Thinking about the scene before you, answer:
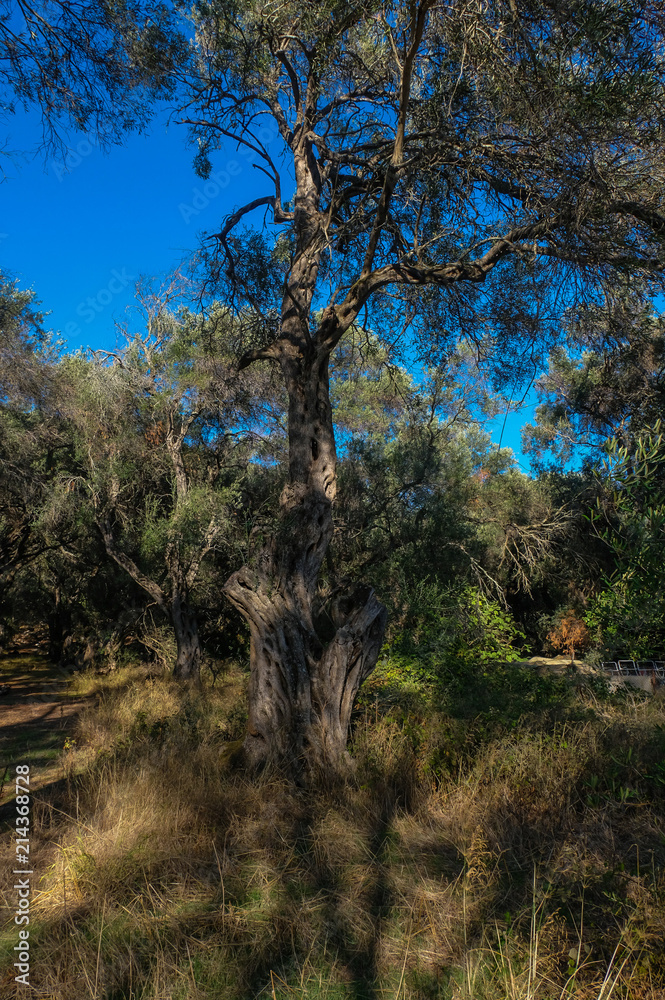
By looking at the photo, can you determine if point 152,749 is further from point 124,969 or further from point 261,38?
point 261,38

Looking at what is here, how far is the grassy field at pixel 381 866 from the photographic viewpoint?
259 cm

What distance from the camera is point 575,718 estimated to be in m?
5.10

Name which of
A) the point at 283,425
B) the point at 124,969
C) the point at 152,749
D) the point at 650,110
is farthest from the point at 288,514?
the point at 283,425

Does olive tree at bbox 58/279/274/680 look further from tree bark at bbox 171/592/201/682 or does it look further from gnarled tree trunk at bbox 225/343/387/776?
gnarled tree trunk at bbox 225/343/387/776

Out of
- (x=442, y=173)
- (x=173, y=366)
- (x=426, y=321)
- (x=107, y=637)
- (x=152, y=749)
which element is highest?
(x=173, y=366)

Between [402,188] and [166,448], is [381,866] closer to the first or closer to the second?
[402,188]

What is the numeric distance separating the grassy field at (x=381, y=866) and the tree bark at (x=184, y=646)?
5.44 meters

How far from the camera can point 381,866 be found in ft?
11.5

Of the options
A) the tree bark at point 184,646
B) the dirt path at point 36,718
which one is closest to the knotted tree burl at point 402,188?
the dirt path at point 36,718

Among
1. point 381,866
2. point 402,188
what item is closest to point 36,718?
point 381,866

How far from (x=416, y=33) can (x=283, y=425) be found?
8.75 m

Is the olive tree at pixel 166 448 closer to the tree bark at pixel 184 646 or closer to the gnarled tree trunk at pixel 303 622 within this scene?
the tree bark at pixel 184 646

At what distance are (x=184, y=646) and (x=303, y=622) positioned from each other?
674 centimetres

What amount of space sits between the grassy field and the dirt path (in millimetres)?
778
